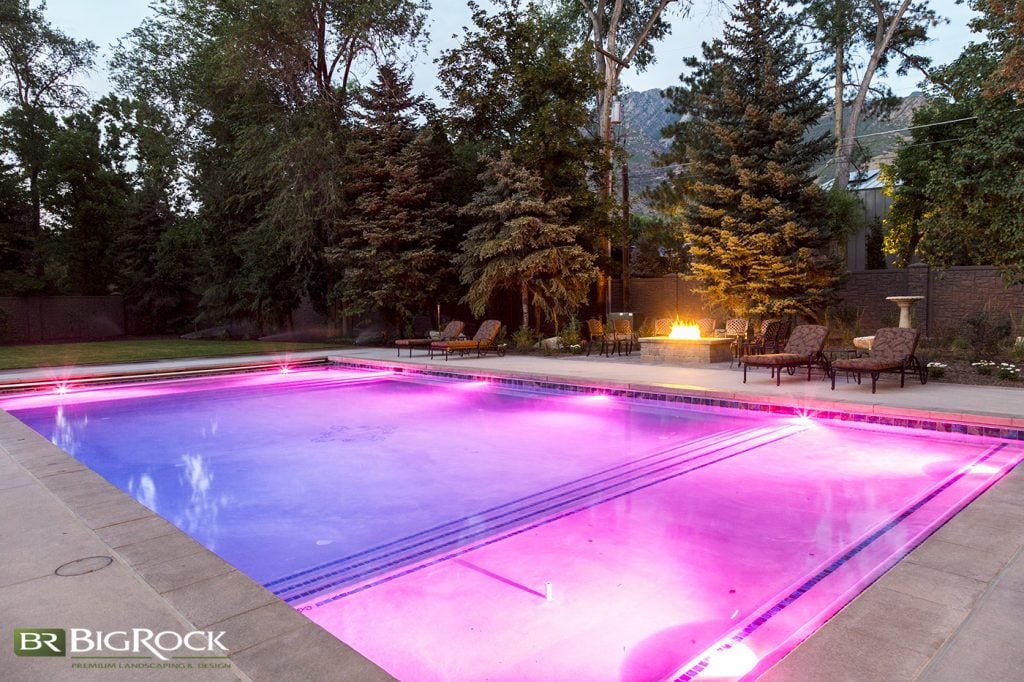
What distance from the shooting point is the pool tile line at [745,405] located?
6082mm

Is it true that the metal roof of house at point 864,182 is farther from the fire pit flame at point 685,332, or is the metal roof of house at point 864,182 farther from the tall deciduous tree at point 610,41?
the fire pit flame at point 685,332

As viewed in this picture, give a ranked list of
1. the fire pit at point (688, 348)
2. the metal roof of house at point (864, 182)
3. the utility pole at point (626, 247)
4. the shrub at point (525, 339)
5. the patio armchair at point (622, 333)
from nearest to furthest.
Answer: the fire pit at point (688, 348) → the patio armchair at point (622, 333) → the shrub at point (525, 339) → the utility pole at point (626, 247) → the metal roof of house at point (864, 182)

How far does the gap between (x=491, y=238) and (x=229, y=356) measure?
6592 mm

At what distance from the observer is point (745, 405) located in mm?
7840

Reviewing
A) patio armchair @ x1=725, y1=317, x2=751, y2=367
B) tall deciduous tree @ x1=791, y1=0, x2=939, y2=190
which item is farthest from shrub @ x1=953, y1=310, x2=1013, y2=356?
tall deciduous tree @ x1=791, y1=0, x2=939, y2=190

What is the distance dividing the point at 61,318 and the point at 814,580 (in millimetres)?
26410

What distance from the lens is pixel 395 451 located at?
21.4 feet

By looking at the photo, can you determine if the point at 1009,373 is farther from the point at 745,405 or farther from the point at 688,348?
the point at 688,348

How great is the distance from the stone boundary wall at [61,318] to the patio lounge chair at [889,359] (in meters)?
24.2

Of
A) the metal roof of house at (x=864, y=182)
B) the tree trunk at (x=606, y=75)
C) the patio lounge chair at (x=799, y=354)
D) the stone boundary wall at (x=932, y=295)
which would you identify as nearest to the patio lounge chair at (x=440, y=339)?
the tree trunk at (x=606, y=75)

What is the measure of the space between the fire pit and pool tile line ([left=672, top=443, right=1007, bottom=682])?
6.75 meters

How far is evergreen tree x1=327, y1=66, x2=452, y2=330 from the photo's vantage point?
16656 millimetres

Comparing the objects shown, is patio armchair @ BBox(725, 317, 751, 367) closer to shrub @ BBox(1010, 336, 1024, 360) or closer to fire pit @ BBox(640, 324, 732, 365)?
fire pit @ BBox(640, 324, 732, 365)

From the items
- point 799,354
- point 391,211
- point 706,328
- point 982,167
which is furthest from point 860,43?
point 799,354
